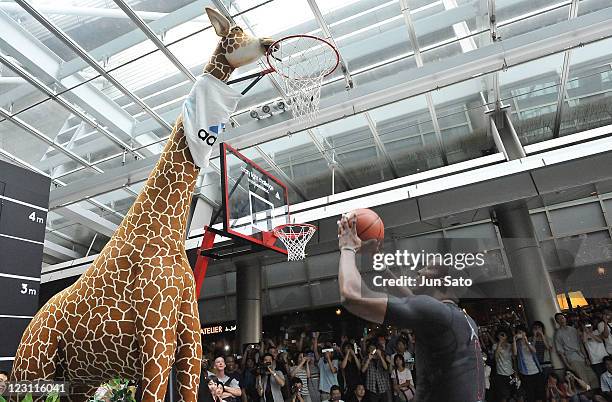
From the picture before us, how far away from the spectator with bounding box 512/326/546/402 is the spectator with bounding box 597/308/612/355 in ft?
1.92

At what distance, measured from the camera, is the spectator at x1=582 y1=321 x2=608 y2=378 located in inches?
165

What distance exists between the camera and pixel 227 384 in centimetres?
657

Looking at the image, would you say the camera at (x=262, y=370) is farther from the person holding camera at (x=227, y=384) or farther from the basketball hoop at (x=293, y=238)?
the basketball hoop at (x=293, y=238)

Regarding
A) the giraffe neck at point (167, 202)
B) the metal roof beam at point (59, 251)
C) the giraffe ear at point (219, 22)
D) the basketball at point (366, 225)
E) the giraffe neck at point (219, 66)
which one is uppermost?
the metal roof beam at point (59, 251)

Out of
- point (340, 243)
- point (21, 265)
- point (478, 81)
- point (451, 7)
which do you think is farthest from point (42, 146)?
point (340, 243)

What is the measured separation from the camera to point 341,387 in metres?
7.07

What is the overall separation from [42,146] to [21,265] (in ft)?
15.1

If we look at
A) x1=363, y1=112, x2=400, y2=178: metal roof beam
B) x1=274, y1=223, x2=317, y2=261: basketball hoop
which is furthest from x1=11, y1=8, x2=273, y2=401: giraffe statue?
x1=363, y1=112, x2=400, y2=178: metal roof beam

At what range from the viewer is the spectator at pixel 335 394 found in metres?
6.76

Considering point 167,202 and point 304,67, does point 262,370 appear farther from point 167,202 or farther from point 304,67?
point 167,202

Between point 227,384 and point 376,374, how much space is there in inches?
77.3

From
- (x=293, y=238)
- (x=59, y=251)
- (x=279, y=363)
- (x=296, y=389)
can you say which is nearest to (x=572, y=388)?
(x=296, y=389)

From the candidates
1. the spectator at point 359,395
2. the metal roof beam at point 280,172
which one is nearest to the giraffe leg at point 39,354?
the spectator at point 359,395
